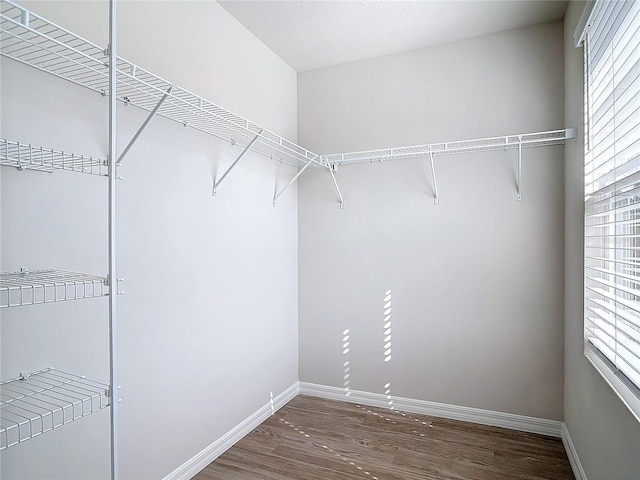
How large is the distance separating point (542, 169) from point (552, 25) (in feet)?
2.80

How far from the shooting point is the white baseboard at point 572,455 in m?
1.90

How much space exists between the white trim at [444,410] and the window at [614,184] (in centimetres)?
88

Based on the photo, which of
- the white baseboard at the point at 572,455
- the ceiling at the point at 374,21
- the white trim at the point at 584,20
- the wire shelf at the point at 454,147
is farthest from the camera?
the wire shelf at the point at 454,147

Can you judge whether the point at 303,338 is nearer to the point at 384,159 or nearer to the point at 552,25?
the point at 384,159

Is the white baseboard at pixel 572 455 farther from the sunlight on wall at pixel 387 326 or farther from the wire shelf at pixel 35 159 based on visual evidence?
the wire shelf at pixel 35 159

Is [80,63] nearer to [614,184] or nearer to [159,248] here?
[159,248]

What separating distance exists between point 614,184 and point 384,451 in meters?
1.73

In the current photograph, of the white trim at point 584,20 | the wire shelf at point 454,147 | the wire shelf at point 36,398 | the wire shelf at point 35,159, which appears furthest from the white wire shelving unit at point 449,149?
the wire shelf at point 36,398

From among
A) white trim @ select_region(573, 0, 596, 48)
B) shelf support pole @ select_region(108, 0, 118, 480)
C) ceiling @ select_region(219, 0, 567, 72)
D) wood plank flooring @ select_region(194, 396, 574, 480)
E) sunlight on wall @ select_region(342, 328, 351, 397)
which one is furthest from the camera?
sunlight on wall @ select_region(342, 328, 351, 397)

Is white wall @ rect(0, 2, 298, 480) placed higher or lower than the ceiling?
lower

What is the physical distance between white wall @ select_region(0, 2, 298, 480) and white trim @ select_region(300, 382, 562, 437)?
16.5 inches

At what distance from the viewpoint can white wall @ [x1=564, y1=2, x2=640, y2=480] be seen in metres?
1.36

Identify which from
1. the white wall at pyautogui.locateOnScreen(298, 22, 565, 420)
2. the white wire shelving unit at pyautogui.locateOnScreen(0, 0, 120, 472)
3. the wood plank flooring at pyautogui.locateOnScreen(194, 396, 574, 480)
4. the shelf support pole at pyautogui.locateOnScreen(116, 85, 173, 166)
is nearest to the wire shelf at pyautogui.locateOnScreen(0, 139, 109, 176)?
the white wire shelving unit at pyautogui.locateOnScreen(0, 0, 120, 472)

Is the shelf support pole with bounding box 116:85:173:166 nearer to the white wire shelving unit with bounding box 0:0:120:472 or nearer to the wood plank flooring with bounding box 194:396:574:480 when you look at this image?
the white wire shelving unit with bounding box 0:0:120:472
